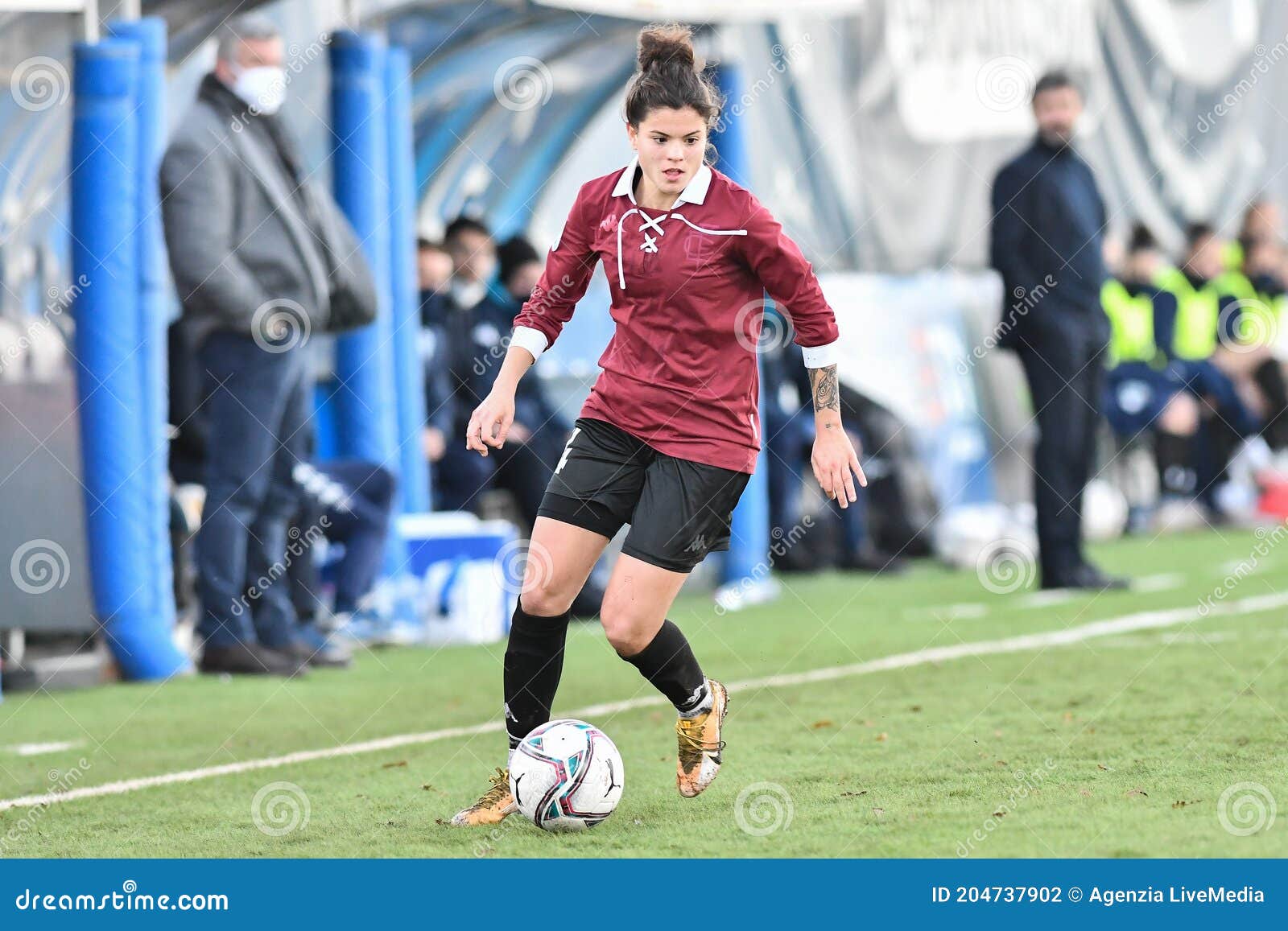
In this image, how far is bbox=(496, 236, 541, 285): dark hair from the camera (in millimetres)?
10711

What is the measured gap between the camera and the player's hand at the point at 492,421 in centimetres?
482

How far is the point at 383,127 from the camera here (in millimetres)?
10273

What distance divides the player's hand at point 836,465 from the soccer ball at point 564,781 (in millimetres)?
861

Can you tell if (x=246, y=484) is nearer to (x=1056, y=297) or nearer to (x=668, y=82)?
(x=668, y=82)

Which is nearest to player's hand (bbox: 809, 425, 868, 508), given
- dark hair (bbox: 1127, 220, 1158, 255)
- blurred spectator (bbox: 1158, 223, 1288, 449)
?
dark hair (bbox: 1127, 220, 1158, 255)

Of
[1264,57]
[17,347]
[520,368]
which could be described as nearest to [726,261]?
[520,368]

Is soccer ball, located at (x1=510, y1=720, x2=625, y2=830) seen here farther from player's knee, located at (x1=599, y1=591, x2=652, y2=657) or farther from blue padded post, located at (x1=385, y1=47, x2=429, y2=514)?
blue padded post, located at (x1=385, y1=47, x2=429, y2=514)

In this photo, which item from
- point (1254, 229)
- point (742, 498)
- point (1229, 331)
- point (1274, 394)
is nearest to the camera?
point (742, 498)

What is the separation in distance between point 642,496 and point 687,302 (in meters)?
0.50

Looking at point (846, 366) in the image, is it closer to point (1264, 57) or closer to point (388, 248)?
point (388, 248)

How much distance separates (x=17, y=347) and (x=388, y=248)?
99.5 inches

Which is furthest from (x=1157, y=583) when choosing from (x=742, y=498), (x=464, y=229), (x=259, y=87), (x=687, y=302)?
(x=687, y=302)

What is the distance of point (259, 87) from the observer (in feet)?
28.0

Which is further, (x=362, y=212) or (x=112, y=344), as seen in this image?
(x=362, y=212)
